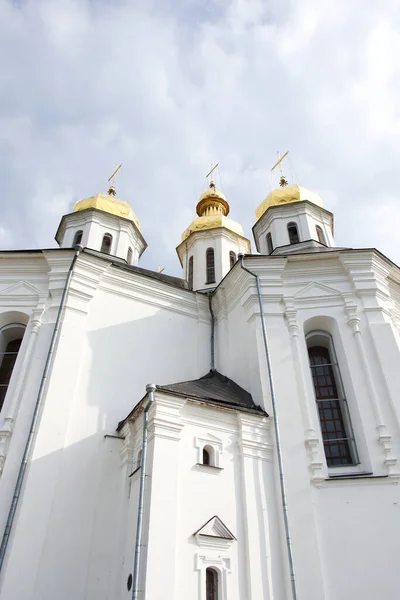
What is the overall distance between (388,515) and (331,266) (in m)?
5.67

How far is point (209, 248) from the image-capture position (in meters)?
17.3

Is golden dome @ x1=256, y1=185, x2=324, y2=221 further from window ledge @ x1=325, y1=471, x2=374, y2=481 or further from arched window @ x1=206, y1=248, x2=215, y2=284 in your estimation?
window ledge @ x1=325, y1=471, x2=374, y2=481

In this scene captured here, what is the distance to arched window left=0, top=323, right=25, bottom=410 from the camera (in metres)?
10.3

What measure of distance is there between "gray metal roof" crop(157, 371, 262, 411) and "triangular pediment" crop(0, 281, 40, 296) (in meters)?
3.89

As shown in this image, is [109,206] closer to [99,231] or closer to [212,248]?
[99,231]

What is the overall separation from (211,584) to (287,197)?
12435mm

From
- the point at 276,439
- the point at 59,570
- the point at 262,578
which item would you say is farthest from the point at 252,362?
the point at 59,570

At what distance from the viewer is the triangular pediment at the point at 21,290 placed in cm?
1074

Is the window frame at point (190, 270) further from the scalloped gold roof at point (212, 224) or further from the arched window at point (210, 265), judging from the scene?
the scalloped gold roof at point (212, 224)

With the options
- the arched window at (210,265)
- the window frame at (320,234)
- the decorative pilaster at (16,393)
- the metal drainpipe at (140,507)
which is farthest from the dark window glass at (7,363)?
the window frame at (320,234)

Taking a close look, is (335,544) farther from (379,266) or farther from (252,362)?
(379,266)

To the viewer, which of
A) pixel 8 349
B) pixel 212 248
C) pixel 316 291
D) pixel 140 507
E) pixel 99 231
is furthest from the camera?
pixel 212 248

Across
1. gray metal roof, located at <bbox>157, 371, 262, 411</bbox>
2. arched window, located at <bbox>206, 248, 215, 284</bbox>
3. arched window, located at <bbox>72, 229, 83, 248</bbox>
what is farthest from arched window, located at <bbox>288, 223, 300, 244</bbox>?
arched window, located at <bbox>72, 229, 83, 248</bbox>

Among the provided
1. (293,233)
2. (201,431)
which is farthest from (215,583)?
(293,233)
